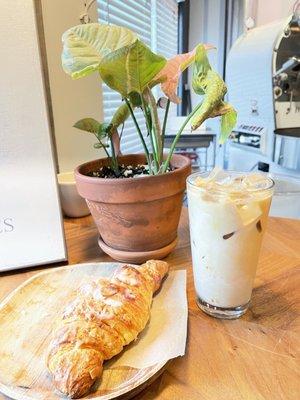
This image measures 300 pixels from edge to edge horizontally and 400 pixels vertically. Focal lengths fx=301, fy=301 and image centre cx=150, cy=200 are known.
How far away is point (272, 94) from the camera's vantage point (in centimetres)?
167

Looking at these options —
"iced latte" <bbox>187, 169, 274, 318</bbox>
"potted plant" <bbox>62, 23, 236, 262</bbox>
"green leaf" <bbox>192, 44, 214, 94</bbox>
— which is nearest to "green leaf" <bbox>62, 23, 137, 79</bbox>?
"potted plant" <bbox>62, 23, 236, 262</bbox>

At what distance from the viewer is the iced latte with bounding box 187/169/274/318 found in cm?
40

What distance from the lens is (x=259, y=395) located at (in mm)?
318

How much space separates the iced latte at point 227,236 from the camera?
1.31 ft

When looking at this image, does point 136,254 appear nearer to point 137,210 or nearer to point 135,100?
point 137,210

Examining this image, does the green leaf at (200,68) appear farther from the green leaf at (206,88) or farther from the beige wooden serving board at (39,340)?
the beige wooden serving board at (39,340)

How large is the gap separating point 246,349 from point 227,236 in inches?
5.6

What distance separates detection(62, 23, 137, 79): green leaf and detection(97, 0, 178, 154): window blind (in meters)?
0.68

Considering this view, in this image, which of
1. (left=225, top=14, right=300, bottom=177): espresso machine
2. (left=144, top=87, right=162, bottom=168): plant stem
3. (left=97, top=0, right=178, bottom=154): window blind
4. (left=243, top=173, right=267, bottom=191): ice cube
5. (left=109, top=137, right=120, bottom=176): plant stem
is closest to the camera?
(left=243, top=173, right=267, bottom=191): ice cube

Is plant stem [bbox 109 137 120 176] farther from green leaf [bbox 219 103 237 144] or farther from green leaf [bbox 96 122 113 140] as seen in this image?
green leaf [bbox 219 103 237 144]

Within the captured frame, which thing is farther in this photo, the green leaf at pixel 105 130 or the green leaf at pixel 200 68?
the green leaf at pixel 105 130

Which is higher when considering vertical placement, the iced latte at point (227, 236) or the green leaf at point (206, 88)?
the green leaf at point (206, 88)

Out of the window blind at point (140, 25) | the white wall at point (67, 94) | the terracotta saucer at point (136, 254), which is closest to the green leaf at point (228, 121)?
the terracotta saucer at point (136, 254)

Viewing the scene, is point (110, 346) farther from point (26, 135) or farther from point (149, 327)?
point (26, 135)
